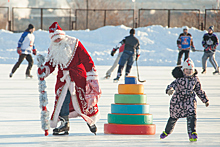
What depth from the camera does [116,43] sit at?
3141 centimetres

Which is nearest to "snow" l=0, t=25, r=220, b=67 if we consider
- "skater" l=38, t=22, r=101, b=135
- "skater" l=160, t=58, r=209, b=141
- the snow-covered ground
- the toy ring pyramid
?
the snow-covered ground

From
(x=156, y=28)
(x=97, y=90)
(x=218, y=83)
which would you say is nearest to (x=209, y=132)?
(x=97, y=90)

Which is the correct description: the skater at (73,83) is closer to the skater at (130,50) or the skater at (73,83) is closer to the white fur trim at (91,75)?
the white fur trim at (91,75)

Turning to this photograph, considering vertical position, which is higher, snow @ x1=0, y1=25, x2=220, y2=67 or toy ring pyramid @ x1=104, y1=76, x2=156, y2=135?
snow @ x1=0, y1=25, x2=220, y2=67

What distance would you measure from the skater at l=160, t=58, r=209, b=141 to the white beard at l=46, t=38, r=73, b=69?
1.19 meters

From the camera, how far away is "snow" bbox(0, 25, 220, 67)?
26578 mm

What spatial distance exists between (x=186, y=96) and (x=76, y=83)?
123 cm

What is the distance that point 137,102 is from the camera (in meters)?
5.45

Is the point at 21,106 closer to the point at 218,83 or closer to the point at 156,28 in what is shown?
the point at 218,83

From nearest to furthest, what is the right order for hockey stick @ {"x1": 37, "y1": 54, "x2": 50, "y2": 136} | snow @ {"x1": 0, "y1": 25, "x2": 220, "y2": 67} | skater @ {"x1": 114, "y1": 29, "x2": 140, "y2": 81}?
hockey stick @ {"x1": 37, "y1": 54, "x2": 50, "y2": 136} → skater @ {"x1": 114, "y1": 29, "x2": 140, "y2": 81} → snow @ {"x1": 0, "y1": 25, "x2": 220, "y2": 67}

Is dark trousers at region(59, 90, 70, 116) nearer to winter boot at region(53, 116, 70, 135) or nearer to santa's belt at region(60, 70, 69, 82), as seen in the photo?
winter boot at region(53, 116, 70, 135)

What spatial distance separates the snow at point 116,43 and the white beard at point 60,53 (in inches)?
781

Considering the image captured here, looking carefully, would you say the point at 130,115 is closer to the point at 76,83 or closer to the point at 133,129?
the point at 133,129

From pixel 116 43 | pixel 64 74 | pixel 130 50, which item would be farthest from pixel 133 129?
pixel 116 43
